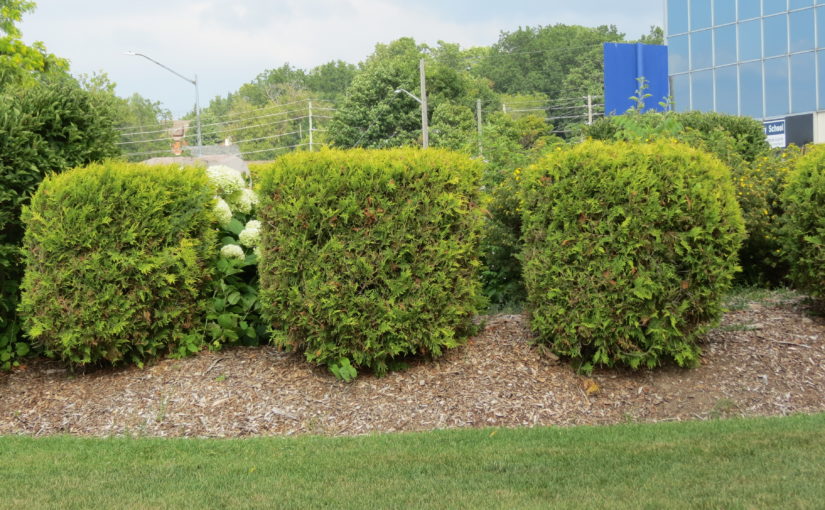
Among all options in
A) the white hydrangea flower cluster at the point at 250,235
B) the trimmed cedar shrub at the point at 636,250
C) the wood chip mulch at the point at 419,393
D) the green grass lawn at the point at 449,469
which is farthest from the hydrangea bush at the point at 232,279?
the trimmed cedar shrub at the point at 636,250

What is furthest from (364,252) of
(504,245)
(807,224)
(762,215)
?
(762,215)

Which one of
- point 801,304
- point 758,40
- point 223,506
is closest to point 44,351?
point 223,506

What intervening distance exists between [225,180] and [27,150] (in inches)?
60.7

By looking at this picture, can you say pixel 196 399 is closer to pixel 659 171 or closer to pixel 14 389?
pixel 14 389

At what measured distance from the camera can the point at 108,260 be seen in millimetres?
5824

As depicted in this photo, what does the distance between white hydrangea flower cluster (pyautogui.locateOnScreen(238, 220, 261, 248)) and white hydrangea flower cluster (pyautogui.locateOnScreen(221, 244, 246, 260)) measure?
0.10 metres

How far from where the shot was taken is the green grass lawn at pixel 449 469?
3.70 meters

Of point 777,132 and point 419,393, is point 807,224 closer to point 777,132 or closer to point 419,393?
point 419,393

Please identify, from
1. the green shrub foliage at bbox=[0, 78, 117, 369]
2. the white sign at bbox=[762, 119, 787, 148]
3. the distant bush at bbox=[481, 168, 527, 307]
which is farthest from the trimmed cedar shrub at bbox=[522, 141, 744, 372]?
the white sign at bbox=[762, 119, 787, 148]

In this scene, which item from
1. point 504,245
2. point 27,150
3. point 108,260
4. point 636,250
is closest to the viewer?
point 636,250

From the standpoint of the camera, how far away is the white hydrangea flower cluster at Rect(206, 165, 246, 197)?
6741 mm

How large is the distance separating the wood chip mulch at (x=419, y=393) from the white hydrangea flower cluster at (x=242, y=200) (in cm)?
131

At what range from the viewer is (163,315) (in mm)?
6082

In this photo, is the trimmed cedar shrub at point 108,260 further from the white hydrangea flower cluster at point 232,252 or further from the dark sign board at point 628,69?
the dark sign board at point 628,69
